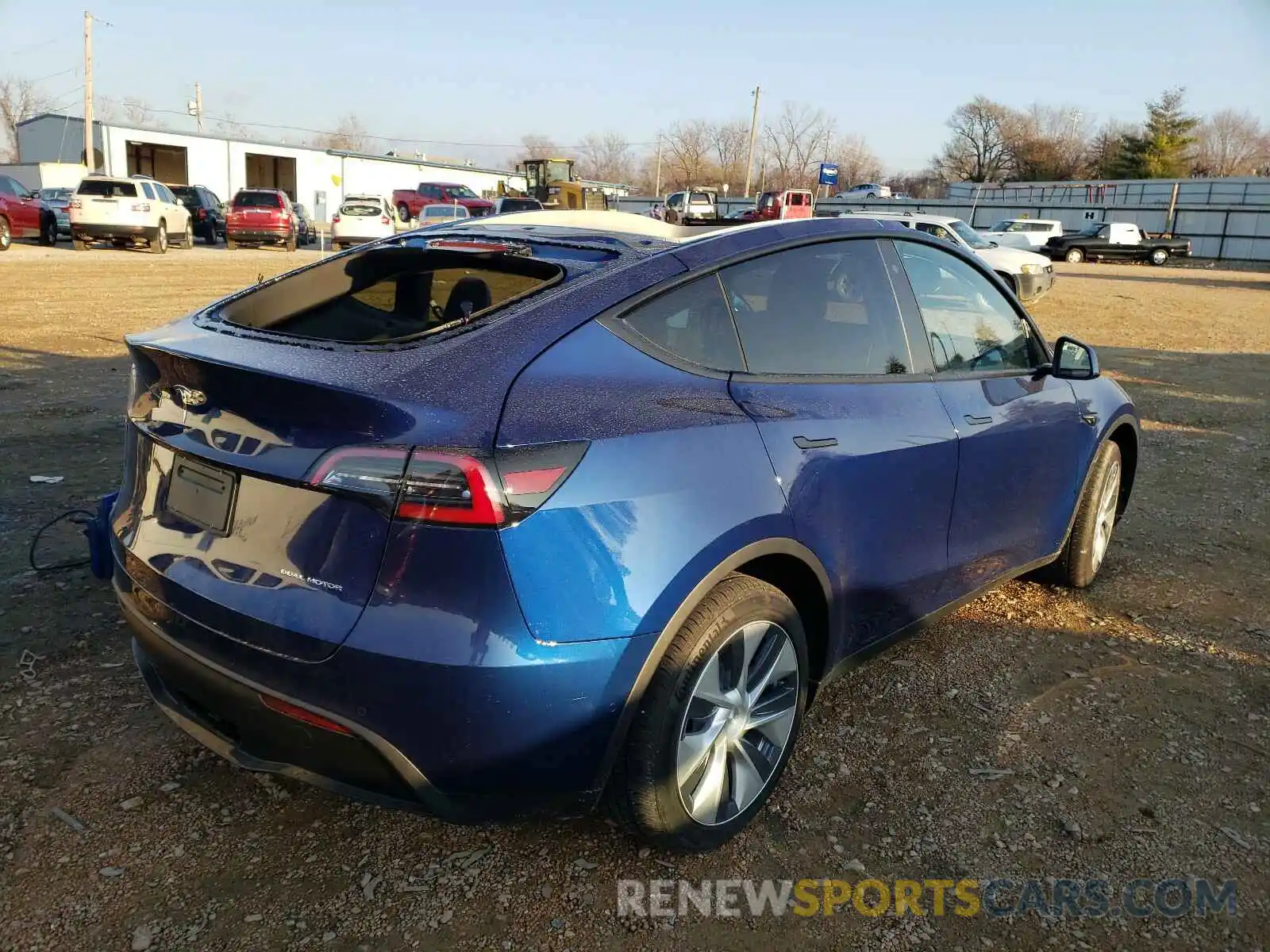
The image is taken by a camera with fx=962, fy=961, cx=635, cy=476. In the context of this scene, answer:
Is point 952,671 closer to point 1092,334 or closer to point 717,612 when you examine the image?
point 717,612

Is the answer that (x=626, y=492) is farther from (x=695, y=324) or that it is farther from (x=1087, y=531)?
(x=1087, y=531)

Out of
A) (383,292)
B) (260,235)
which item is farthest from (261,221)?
(383,292)

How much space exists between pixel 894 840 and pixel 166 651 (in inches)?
78.2

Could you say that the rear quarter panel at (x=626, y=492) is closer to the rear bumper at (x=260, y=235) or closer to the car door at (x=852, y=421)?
the car door at (x=852, y=421)

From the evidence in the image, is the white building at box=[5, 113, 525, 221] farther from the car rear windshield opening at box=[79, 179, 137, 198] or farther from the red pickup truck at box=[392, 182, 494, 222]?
the car rear windshield opening at box=[79, 179, 137, 198]

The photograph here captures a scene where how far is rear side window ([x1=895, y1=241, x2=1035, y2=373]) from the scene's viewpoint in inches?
134

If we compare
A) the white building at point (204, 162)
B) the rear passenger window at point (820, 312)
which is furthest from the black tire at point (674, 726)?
the white building at point (204, 162)

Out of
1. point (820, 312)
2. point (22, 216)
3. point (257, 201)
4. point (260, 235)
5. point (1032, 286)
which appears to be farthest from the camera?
point (257, 201)

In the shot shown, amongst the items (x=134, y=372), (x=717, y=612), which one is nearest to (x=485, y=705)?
(x=717, y=612)

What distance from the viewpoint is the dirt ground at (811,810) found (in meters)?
2.33

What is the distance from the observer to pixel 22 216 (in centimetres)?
2347

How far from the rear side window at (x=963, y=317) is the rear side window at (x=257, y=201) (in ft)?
91.1

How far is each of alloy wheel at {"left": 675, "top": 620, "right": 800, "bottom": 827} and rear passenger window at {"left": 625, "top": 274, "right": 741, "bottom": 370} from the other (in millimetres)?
722

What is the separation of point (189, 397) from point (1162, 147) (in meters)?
75.8
